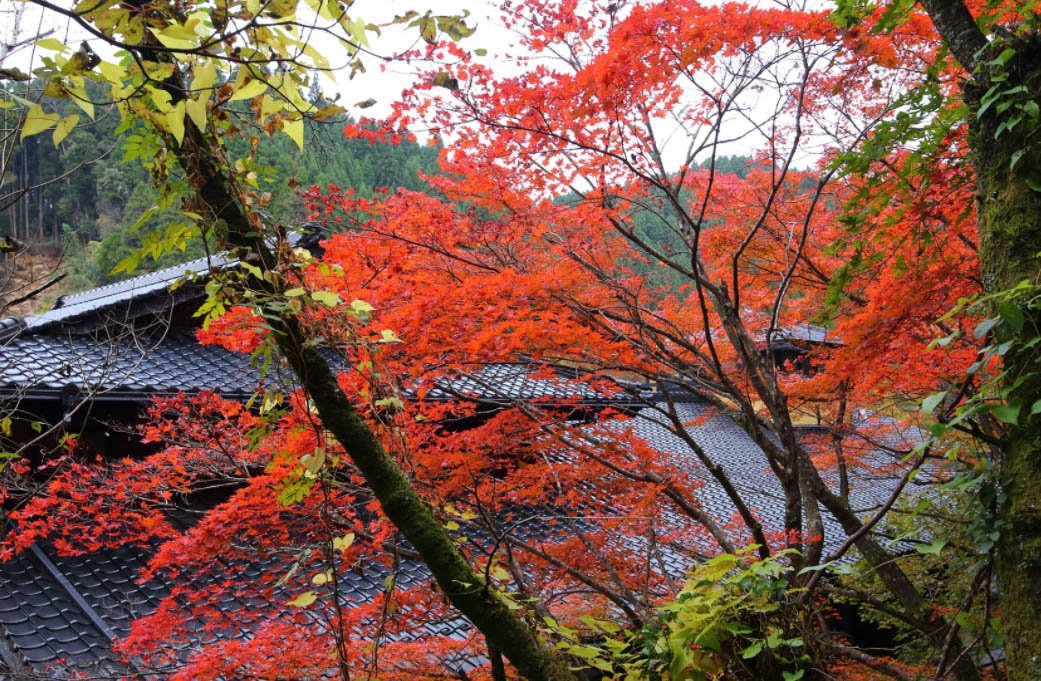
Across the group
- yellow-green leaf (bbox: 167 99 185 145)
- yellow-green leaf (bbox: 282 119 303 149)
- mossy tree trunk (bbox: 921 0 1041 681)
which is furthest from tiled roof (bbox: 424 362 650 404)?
yellow-green leaf (bbox: 167 99 185 145)

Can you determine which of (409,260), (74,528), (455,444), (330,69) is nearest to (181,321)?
(74,528)

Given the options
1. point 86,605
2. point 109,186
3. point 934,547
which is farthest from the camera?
point 109,186

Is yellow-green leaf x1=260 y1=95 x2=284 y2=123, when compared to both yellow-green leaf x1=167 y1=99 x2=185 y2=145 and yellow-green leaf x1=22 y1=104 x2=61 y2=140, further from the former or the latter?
yellow-green leaf x1=22 y1=104 x2=61 y2=140

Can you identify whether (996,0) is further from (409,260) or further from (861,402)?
(861,402)

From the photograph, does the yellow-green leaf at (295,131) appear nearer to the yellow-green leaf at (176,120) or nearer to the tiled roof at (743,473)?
the yellow-green leaf at (176,120)

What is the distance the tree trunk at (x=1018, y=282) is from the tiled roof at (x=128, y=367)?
Answer: 649cm

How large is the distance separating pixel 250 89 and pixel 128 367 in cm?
747

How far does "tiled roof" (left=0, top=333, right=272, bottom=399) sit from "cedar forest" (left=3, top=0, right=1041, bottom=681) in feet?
1.90

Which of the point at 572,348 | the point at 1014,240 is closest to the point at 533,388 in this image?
the point at 572,348

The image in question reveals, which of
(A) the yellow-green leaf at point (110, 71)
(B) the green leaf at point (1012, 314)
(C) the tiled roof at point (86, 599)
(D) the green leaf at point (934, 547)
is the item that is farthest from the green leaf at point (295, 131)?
(C) the tiled roof at point (86, 599)

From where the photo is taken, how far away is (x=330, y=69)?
1552mm

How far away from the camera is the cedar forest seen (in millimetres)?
2273

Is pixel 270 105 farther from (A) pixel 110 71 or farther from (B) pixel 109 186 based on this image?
(B) pixel 109 186

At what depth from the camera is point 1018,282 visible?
3230 mm
